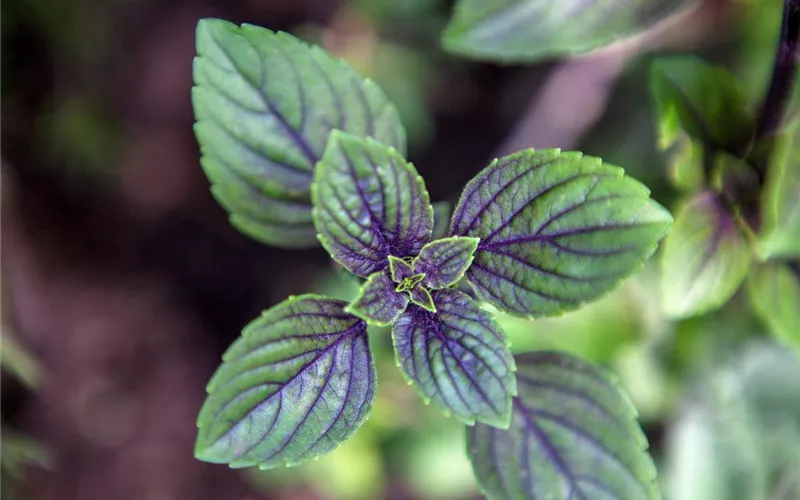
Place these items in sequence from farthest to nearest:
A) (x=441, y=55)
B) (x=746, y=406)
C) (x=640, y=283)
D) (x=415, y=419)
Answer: (x=441, y=55)
(x=415, y=419)
(x=746, y=406)
(x=640, y=283)

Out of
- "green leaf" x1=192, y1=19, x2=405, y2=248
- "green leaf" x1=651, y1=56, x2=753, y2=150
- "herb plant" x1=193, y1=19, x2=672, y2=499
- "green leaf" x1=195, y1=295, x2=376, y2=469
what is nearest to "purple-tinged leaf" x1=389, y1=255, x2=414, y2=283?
"herb plant" x1=193, y1=19, x2=672, y2=499

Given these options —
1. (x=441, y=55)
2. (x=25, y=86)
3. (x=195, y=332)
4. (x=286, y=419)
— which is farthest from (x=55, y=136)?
(x=286, y=419)

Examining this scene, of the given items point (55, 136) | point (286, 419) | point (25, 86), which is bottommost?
point (286, 419)

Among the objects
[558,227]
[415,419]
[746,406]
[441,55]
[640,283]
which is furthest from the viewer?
[441,55]

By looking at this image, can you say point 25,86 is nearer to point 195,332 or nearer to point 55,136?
point 55,136

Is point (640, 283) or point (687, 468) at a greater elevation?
point (640, 283)

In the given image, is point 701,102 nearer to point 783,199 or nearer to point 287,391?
point 783,199

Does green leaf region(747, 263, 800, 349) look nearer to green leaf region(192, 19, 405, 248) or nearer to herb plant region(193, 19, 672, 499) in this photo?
herb plant region(193, 19, 672, 499)

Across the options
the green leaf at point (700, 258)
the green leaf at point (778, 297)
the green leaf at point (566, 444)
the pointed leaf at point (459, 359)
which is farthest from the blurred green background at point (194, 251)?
the pointed leaf at point (459, 359)
